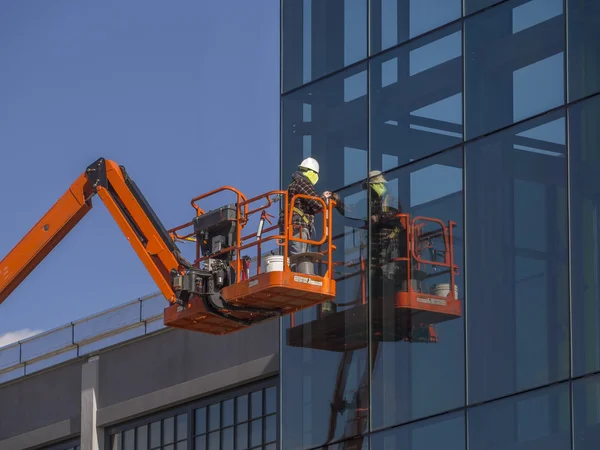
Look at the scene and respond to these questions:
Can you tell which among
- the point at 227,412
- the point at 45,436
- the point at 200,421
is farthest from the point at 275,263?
the point at 45,436

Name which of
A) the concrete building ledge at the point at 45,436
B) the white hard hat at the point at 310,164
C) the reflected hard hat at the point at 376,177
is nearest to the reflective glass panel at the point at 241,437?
the concrete building ledge at the point at 45,436

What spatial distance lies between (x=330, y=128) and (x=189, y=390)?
8.22m

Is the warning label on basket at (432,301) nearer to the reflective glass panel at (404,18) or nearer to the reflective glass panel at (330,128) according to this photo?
the reflective glass panel at (330,128)

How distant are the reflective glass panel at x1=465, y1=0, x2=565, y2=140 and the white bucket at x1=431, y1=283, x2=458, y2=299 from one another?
2.31 meters

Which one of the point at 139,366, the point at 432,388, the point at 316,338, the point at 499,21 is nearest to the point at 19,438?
the point at 139,366

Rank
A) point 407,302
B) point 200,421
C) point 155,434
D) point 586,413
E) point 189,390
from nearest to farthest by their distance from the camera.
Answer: point 586,413
point 407,302
point 189,390
point 200,421
point 155,434

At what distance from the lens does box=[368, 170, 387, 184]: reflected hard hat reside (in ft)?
83.2

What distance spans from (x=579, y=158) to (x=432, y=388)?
4282 millimetres

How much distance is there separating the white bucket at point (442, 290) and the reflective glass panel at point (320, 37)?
174 inches

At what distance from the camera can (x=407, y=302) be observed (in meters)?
24.6

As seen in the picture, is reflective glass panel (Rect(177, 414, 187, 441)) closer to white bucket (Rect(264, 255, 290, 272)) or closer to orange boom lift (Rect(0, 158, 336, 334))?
orange boom lift (Rect(0, 158, 336, 334))

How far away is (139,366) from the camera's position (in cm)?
3397

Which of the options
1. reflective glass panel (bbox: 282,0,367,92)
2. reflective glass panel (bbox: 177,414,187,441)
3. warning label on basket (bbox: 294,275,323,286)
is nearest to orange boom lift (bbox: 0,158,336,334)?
warning label on basket (bbox: 294,275,323,286)

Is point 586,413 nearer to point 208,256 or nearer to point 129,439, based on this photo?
point 208,256
